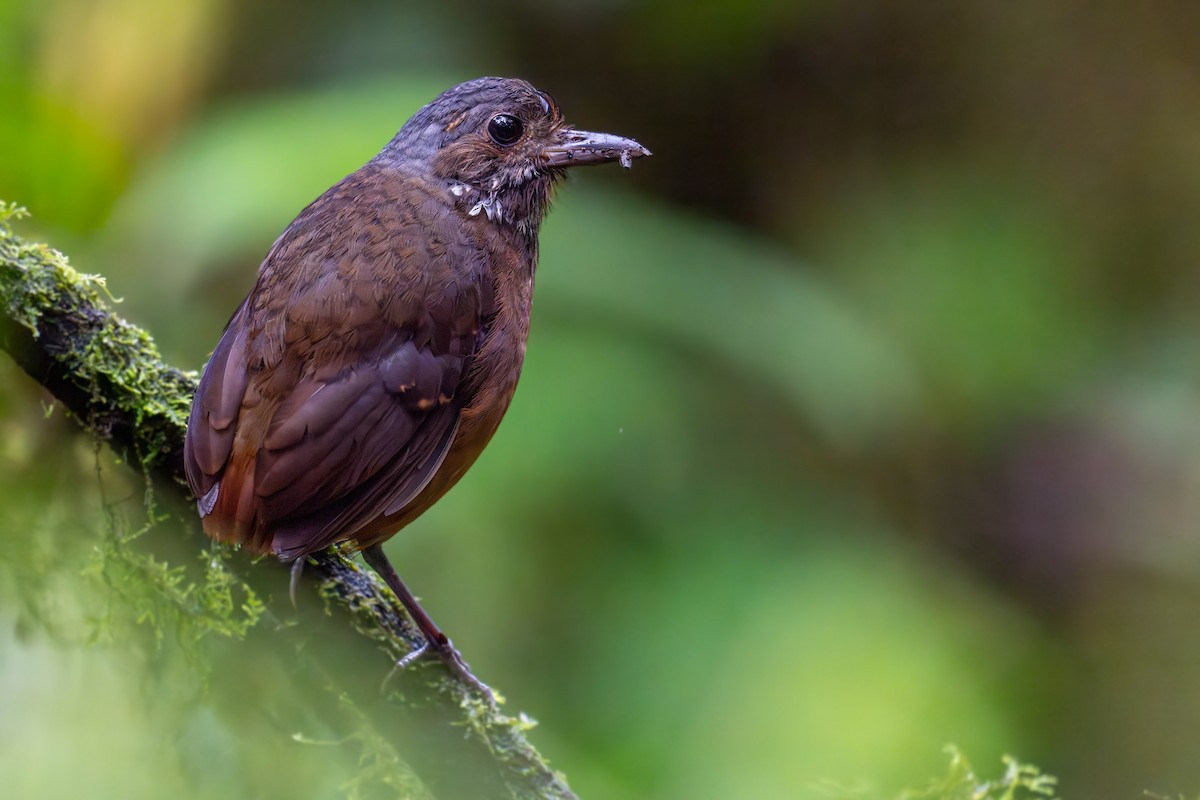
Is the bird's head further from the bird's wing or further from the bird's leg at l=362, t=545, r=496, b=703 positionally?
the bird's leg at l=362, t=545, r=496, b=703

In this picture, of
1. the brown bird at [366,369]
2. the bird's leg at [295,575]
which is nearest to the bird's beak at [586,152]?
the brown bird at [366,369]

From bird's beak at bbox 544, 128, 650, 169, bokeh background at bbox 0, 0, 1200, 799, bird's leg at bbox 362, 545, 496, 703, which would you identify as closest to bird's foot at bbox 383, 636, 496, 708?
bird's leg at bbox 362, 545, 496, 703

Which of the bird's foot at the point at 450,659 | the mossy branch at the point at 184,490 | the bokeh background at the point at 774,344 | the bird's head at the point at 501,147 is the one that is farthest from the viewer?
the bokeh background at the point at 774,344

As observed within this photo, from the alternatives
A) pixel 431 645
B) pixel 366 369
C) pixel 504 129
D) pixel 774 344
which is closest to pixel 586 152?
pixel 504 129

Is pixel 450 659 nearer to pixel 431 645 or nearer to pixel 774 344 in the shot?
pixel 431 645

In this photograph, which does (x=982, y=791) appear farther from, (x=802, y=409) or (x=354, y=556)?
(x=802, y=409)

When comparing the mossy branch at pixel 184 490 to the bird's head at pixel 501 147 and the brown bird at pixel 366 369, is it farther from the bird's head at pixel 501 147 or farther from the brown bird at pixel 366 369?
the bird's head at pixel 501 147
